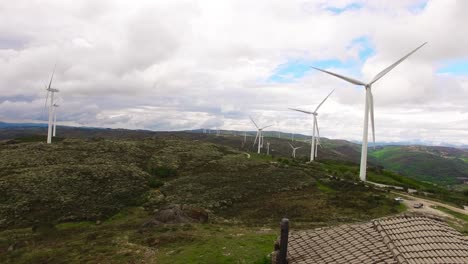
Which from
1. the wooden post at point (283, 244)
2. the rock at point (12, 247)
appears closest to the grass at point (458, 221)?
the wooden post at point (283, 244)

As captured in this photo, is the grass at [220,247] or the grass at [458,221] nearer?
the grass at [220,247]

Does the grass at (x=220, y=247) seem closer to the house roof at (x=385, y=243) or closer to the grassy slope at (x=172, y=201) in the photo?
the grassy slope at (x=172, y=201)

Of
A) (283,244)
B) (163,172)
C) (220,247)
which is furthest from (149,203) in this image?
(283,244)

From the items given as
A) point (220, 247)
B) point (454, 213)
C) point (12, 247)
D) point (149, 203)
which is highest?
point (454, 213)

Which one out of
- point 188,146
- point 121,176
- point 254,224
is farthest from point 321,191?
point 188,146

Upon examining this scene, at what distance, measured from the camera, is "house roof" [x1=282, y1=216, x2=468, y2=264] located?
648 inches

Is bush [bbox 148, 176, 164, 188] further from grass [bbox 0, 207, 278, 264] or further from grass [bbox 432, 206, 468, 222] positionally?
grass [bbox 432, 206, 468, 222]

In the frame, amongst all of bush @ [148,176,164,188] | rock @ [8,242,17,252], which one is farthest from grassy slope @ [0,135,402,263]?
rock @ [8,242,17,252]

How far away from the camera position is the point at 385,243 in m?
17.7

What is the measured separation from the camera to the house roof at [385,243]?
54.0ft

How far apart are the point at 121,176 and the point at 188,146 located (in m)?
42.0

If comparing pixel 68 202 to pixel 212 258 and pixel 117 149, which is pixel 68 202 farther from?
pixel 117 149

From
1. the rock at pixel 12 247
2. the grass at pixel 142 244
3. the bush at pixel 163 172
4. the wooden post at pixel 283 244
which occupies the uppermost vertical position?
the wooden post at pixel 283 244

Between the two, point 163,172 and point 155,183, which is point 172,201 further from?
point 163,172
